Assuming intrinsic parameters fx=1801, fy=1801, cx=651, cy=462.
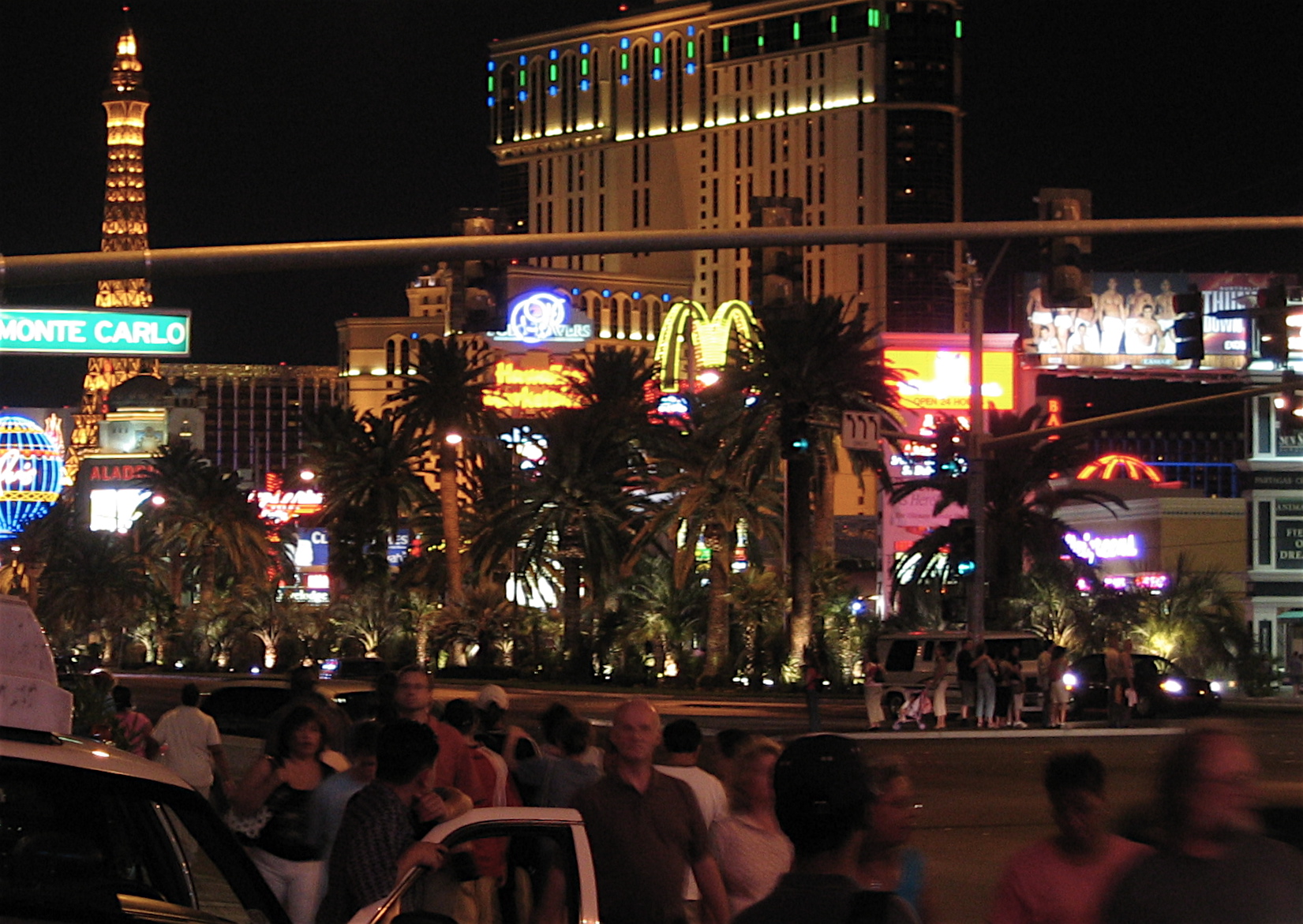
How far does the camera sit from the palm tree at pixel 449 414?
58.2 meters

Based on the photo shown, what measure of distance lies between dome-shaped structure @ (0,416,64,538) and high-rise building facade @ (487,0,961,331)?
243 ft

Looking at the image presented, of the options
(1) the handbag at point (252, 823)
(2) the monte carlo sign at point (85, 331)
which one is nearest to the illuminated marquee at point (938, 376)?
(2) the monte carlo sign at point (85, 331)

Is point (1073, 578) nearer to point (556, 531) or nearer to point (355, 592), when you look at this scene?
point (556, 531)

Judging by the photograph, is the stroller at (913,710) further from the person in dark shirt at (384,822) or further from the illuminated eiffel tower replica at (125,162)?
the illuminated eiffel tower replica at (125,162)

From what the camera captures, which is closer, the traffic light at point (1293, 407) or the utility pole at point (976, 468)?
the traffic light at point (1293, 407)

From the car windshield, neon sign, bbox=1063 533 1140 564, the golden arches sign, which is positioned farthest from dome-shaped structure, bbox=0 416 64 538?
the car windshield

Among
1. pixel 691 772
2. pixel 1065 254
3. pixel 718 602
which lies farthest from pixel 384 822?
pixel 718 602

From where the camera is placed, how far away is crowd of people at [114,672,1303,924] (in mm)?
3959

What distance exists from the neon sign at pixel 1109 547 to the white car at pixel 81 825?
6132cm

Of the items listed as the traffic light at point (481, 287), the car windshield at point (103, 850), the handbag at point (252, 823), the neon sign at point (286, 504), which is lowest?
the handbag at point (252, 823)

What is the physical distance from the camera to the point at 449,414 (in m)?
58.4

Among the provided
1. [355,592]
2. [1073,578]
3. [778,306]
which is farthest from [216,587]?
[778,306]

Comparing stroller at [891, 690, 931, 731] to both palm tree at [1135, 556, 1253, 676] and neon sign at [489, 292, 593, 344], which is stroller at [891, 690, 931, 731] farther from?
neon sign at [489, 292, 593, 344]

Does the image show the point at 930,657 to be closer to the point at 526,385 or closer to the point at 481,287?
the point at 481,287
